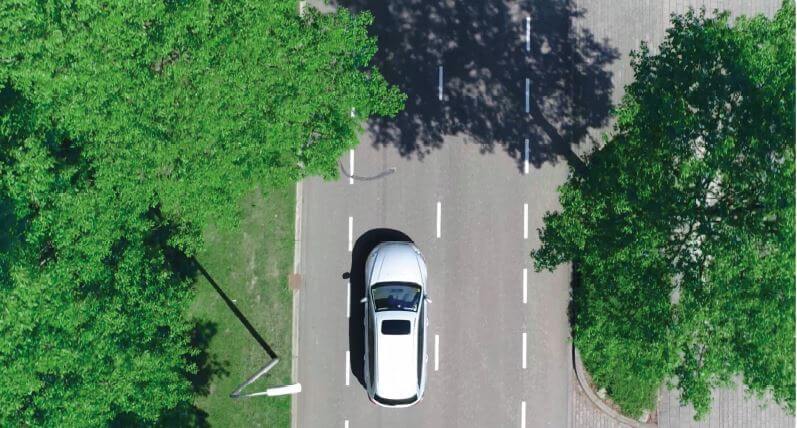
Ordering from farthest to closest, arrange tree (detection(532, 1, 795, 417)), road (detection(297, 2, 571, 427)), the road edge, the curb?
the curb, road (detection(297, 2, 571, 427)), the road edge, tree (detection(532, 1, 795, 417))

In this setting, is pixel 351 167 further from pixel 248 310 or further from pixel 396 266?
pixel 248 310

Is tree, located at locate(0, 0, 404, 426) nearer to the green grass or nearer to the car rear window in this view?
the green grass

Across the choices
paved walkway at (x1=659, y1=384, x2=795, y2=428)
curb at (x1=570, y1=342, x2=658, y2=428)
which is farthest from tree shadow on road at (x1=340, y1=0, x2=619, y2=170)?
paved walkway at (x1=659, y1=384, x2=795, y2=428)

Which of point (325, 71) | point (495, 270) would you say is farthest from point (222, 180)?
point (495, 270)

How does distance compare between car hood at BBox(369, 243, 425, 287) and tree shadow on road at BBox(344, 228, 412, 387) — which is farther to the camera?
tree shadow on road at BBox(344, 228, 412, 387)

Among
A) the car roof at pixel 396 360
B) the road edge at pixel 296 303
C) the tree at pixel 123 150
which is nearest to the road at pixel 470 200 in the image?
the road edge at pixel 296 303

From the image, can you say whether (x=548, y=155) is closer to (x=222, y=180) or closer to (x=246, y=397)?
(x=222, y=180)

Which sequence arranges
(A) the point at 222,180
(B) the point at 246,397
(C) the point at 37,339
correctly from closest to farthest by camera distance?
(C) the point at 37,339 → (A) the point at 222,180 → (B) the point at 246,397
